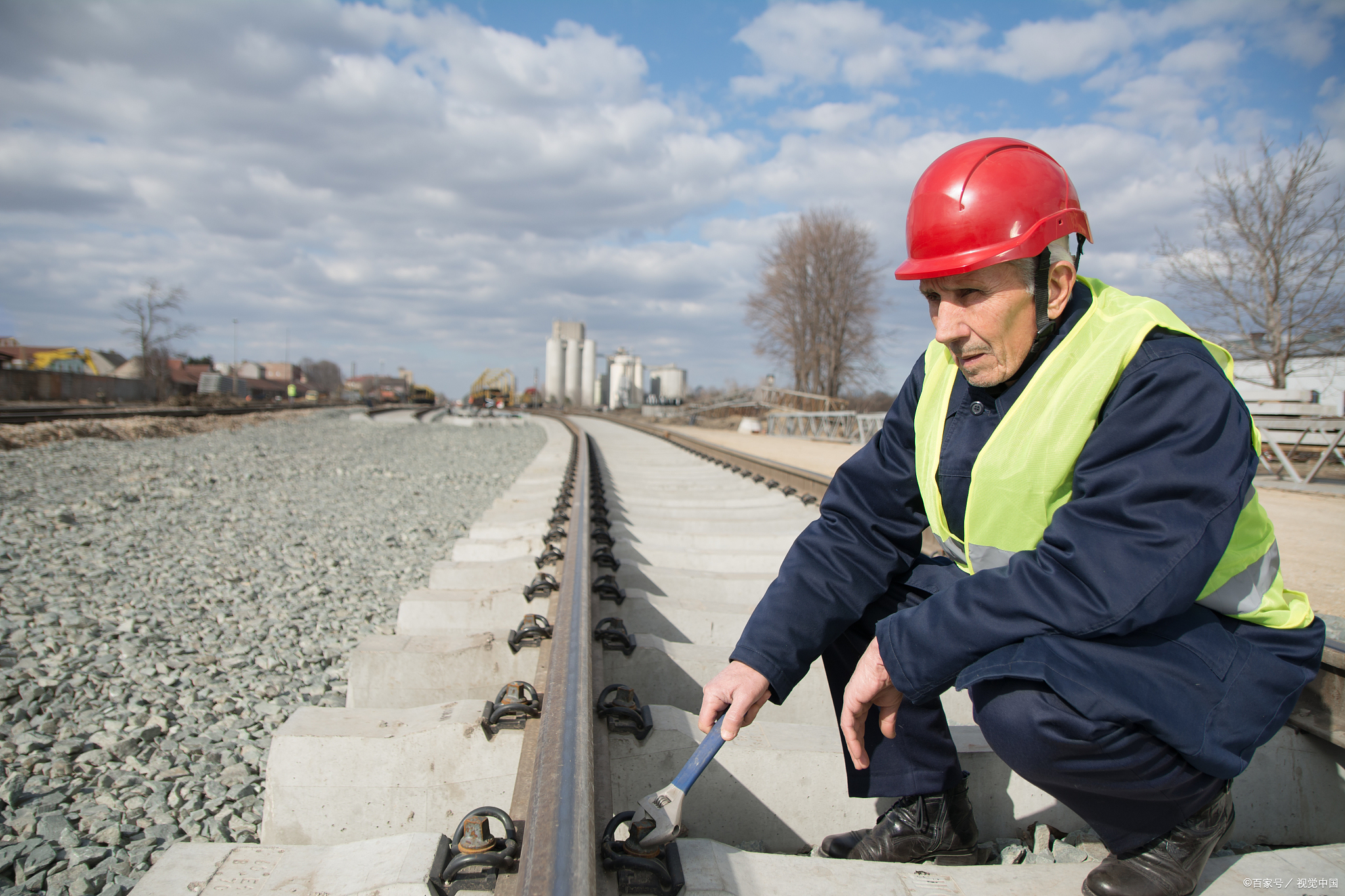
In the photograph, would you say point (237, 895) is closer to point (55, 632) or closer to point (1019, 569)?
point (1019, 569)

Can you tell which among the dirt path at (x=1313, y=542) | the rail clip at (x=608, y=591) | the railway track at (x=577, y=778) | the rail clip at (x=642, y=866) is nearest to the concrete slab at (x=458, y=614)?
the railway track at (x=577, y=778)

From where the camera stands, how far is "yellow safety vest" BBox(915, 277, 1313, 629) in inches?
52.0

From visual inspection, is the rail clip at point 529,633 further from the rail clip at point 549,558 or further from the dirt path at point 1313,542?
the dirt path at point 1313,542

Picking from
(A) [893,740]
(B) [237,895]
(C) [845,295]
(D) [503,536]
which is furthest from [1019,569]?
(C) [845,295]

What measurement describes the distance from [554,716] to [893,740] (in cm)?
78

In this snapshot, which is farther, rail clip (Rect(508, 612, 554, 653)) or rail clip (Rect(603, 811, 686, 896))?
rail clip (Rect(508, 612, 554, 653))

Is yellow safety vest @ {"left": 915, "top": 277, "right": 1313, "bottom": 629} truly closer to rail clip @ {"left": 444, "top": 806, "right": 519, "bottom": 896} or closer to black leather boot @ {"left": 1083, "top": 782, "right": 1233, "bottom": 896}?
black leather boot @ {"left": 1083, "top": 782, "right": 1233, "bottom": 896}

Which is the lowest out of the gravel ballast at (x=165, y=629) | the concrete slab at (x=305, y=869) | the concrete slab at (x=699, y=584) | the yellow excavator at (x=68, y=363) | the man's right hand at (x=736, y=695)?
the gravel ballast at (x=165, y=629)

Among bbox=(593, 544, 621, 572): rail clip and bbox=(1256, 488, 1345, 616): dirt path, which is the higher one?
bbox=(593, 544, 621, 572): rail clip

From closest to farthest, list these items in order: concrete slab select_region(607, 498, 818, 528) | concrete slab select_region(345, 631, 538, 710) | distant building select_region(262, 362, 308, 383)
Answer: concrete slab select_region(345, 631, 538, 710)
concrete slab select_region(607, 498, 818, 528)
distant building select_region(262, 362, 308, 383)

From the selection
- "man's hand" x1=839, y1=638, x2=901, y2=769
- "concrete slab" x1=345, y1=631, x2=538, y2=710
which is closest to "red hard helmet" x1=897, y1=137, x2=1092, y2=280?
"man's hand" x1=839, y1=638, x2=901, y2=769

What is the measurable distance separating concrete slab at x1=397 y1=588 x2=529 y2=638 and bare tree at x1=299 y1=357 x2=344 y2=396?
390ft

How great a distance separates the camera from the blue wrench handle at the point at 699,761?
4.64 feet

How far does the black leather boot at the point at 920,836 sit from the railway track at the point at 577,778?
10 cm
